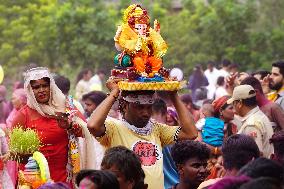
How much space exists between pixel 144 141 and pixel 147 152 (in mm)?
101

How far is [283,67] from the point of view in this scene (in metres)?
13.3

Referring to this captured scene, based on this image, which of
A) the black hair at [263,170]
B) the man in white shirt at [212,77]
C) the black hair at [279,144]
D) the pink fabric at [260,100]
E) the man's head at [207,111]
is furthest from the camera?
the man in white shirt at [212,77]

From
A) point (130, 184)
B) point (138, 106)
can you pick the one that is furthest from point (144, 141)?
point (130, 184)

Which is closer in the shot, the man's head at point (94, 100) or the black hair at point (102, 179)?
the black hair at point (102, 179)

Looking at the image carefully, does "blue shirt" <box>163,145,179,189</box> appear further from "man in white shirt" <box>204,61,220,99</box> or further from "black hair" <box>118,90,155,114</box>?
"man in white shirt" <box>204,61,220,99</box>

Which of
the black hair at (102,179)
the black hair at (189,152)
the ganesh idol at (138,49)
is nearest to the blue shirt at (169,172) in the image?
the black hair at (189,152)

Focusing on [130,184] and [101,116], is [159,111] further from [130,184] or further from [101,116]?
[130,184]

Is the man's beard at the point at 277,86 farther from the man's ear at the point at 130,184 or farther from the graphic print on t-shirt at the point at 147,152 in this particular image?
the man's ear at the point at 130,184

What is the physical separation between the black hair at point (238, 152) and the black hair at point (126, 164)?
28.5 inches

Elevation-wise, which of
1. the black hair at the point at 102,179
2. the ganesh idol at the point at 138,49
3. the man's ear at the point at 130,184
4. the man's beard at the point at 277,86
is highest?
the ganesh idol at the point at 138,49

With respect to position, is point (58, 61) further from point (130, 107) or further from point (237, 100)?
point (130, 107)

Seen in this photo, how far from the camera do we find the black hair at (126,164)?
6844 mm

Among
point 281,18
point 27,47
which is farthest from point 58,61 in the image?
point 281,18

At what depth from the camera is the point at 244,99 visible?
10.8 m
